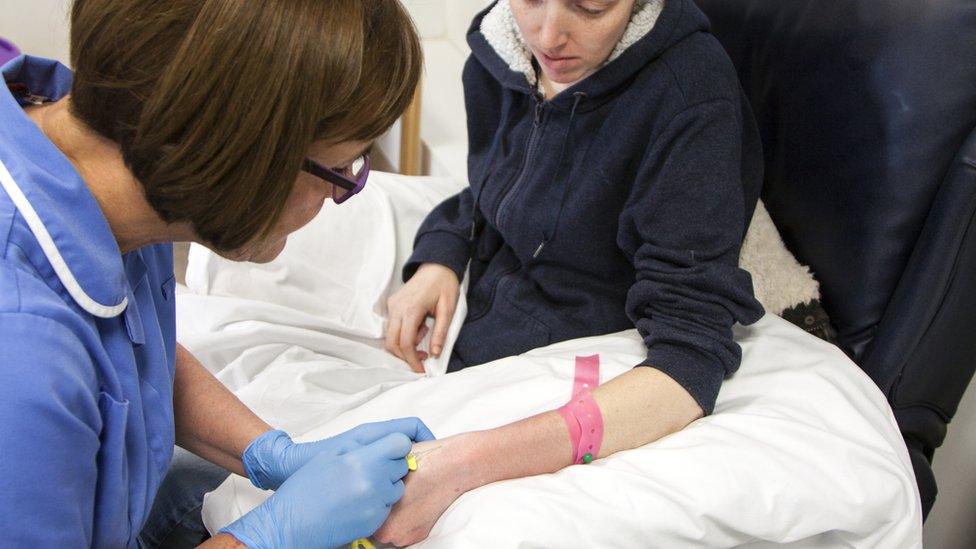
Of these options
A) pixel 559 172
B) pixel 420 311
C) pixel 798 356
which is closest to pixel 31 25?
pixel 420 311

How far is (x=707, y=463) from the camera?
0.97m

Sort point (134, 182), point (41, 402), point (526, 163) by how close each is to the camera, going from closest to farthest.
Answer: point (41, 402), point (134, 182), point (526, 163)

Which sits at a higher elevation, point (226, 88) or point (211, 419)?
point (226, 88)

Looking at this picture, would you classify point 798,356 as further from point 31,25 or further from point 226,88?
point 31,25

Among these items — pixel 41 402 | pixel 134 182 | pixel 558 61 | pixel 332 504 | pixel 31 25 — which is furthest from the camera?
pixel 31 25

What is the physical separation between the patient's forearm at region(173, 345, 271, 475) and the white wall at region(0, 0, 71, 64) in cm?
206

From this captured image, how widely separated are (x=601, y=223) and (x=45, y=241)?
0.74m

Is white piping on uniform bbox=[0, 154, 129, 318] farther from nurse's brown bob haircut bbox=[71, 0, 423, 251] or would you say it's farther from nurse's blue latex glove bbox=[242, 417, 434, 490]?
nurse's blue latex glove bbox=[242, 417, 434, 490]

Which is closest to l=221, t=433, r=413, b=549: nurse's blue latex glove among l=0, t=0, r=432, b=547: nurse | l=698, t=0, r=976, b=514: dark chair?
l=0, t=0, r=432, b=547: nurse

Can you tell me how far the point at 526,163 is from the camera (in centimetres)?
131

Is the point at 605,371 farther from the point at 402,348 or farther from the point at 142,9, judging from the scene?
the point at 142,9

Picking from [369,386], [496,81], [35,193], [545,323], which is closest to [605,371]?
[545,323]

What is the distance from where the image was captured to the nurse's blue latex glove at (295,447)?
3.32ft

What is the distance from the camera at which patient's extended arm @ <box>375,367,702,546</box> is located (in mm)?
972
